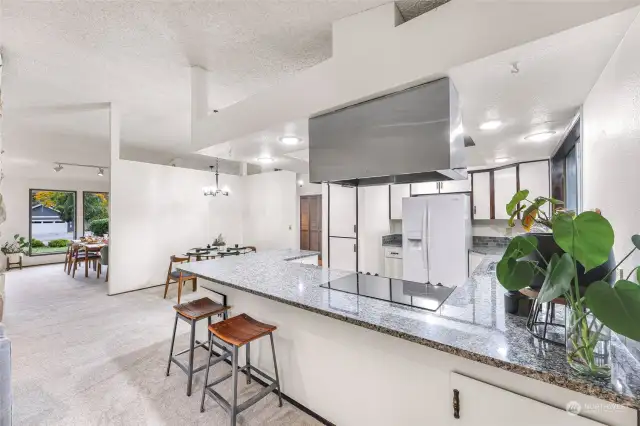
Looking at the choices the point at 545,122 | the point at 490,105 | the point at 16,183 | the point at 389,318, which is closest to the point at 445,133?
the point at 490,105

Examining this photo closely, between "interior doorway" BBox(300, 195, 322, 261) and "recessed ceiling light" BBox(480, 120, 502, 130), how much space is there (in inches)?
218

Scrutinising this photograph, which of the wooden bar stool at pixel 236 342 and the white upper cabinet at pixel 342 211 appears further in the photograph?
the white upper cabinet at pixel 342 211

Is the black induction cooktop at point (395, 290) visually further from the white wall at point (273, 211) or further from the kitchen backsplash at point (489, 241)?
the white wall at point (273, 211)

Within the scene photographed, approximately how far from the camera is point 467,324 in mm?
1315

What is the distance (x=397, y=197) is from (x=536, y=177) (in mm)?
1943

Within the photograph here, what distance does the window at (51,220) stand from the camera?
768cm

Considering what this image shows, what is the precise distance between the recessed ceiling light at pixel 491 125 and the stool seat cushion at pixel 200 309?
8.27 feet

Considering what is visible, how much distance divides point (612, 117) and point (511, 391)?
1319 millimetres

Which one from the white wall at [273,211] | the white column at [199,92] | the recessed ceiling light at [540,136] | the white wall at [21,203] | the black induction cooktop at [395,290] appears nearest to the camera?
the black induction cooktop at [395,290]

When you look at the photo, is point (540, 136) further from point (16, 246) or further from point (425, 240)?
point (16, 246)

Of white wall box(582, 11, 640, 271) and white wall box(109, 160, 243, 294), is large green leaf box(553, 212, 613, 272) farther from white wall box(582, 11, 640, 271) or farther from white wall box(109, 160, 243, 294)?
white wall box(109, 160, 243, 294)

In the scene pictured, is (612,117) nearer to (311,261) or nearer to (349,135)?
(349,135)

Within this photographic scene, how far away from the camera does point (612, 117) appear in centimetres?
130

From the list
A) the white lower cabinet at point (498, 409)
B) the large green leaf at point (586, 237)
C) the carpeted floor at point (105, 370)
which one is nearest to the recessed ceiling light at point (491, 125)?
the large green leaf at point (586, 237)
